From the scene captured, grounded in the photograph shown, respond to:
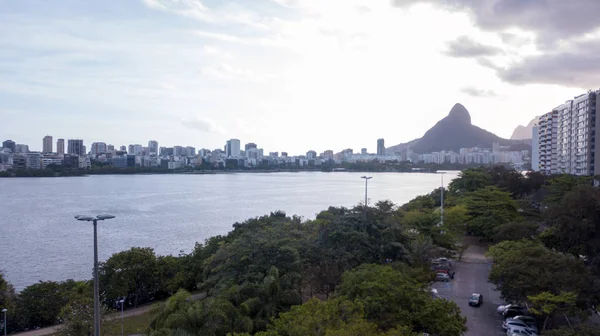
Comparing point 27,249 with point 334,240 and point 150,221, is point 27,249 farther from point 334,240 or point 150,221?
point 334,240

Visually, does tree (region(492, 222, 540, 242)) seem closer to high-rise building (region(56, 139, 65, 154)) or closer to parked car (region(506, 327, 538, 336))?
parked car (region(506, 327, 538, 336))

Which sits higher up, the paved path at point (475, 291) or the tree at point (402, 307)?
the tree at point (402, 307)

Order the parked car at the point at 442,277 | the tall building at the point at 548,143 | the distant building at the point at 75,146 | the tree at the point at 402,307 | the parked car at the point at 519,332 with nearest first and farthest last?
the tree at the point at 402,307, the parked car at the point at 519,332, the parked car at the point at 442,277, the tall building at the point at 548,143, the distant building at the point at 75,146

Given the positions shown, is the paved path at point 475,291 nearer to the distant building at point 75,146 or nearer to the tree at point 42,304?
the tree at point 42,304

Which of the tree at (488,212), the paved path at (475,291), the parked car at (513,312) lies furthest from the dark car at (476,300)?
the tree at (488,212)

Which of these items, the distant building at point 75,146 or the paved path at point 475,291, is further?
the distant building at point 75,146

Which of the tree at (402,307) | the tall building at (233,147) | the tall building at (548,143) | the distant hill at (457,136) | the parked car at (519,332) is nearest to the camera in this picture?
the tree at (402,307)
